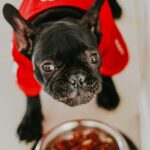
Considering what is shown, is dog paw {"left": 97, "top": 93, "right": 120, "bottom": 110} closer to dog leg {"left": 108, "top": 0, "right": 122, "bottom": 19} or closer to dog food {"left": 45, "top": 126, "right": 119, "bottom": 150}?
dog food {"left": 45, "top": 126, "right": 119, "bottom": 150}

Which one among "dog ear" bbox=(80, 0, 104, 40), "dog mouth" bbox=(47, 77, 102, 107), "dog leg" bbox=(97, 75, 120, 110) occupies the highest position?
"dog ear" bbox=(80, 0, 104, 40)

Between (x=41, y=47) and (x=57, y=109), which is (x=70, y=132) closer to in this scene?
(x=57, y=109)

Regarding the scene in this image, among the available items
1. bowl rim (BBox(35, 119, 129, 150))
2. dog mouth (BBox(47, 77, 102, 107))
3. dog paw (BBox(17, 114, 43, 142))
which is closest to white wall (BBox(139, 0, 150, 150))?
bowl rim (BBox(35, 119, 129, 150))

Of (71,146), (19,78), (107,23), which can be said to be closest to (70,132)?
(71,146)

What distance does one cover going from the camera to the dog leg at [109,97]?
4.29 ft

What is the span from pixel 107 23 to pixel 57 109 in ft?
1.13

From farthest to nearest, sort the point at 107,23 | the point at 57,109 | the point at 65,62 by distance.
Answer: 1. the point at 57,109
2. the point at 107,23
3. the point at 65,62

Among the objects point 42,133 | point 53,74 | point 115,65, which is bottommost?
point 42,133

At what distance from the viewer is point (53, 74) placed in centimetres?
98

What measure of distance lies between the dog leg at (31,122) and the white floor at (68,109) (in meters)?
0.02

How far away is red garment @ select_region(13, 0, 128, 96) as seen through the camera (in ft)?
3.49

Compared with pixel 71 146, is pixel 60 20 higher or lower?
higher

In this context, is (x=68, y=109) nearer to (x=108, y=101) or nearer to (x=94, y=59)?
(x=108, y=101)

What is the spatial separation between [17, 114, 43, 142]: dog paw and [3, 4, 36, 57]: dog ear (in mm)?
301
